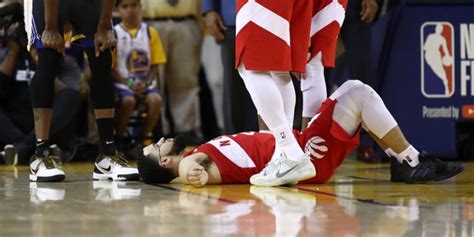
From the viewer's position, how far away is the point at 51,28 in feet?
14.6

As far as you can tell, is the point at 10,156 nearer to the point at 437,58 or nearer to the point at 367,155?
the point at 367,155

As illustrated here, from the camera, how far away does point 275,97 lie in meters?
3.99

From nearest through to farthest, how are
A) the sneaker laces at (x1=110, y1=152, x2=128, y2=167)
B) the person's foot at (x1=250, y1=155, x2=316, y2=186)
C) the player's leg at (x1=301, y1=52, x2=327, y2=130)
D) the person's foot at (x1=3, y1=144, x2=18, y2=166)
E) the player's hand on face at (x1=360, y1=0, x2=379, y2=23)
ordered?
the person's foot at (x1=250, y1=155, x2=316, y2=186)
the player's leg at (x1=301, y1=52, x2=327, y2=130)
the sneaker laces at (x1=110, y1=152, x2=128, y2=167)
the player's hand on face at (x1=360, y1=0, x2=379, y2=23)
the person's foot at (x1=3, y1=144, x2=18, y2=166)

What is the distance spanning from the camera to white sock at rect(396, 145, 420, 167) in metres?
4.14

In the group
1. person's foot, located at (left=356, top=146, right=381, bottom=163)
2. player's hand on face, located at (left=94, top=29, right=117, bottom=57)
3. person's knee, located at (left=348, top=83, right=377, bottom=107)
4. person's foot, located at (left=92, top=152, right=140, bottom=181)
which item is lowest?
person's foot, located at (left=356, top=146, right=381, bottom=163)

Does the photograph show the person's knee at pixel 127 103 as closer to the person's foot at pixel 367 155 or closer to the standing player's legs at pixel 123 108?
the standing player's legs at pixel 123 108

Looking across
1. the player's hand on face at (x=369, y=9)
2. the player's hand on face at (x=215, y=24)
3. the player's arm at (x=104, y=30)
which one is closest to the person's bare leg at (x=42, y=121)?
the player's arm at (x=104, y=30)

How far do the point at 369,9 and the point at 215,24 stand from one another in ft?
3.32

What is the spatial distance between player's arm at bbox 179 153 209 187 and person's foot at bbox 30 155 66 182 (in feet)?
2.28

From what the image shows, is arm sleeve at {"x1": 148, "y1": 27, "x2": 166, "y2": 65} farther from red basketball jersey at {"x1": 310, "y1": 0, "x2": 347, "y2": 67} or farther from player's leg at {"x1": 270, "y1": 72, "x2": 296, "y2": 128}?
player's leg at {"x1": 270, "y1": 72, "x2": 296, "y2": 128}

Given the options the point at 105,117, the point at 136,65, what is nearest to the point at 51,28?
the point at 105,117

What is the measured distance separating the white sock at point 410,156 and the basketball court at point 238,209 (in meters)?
0.11

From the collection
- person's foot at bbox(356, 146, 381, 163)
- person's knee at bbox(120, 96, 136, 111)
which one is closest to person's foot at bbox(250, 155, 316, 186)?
person's foot at bbox(356, 146, 381, 163)

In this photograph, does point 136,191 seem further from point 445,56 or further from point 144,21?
point 144,21
